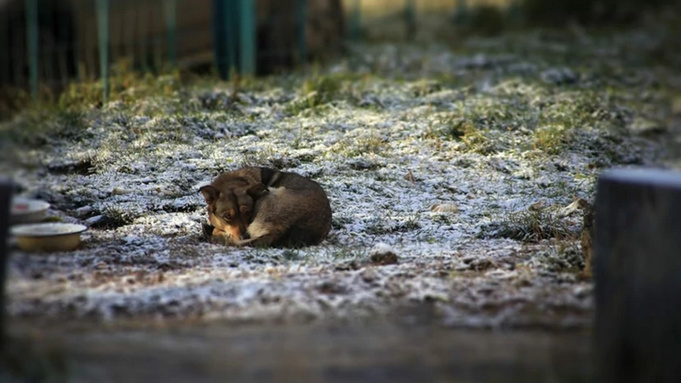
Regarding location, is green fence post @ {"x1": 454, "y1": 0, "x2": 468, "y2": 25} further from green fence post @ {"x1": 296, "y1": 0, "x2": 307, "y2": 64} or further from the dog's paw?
the dog's paw

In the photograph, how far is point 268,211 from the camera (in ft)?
19.3

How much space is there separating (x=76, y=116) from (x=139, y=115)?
540mm

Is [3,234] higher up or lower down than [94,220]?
higher up

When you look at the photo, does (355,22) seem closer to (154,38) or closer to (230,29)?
(230,29)

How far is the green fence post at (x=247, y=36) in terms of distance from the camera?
11758 mm

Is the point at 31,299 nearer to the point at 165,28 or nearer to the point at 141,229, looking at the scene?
the point at 141,229

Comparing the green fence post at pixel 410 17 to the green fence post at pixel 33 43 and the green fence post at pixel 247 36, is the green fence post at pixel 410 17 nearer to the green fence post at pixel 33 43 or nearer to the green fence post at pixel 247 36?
the green fence post at pixel 247 36

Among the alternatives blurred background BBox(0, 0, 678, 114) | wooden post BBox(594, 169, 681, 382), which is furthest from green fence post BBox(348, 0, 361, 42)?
wooden post BBox(594, 169, 681, 382)

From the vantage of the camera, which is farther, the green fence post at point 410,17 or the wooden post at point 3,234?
the green fence post at point 410,17

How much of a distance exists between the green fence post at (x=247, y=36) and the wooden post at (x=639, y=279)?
27.6ft

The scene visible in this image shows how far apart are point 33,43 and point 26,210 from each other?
19.3 feet

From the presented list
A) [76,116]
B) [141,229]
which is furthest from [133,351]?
[76,116]

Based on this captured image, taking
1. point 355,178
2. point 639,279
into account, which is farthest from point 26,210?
point 355,178

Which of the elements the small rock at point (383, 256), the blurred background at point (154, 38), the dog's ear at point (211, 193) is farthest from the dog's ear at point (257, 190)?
the blurred background at point (154, 38)
